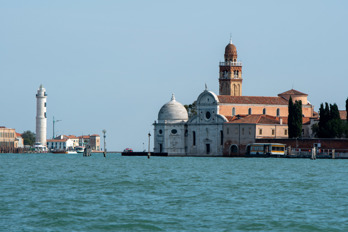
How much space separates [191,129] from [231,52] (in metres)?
13.8

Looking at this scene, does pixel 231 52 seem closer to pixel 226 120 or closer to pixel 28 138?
pixel 226 120

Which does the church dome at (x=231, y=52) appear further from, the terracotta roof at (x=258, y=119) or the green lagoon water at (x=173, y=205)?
the green lagoon water at (x=173, y=205)

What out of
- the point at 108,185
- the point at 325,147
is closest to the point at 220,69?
the point at 325,147

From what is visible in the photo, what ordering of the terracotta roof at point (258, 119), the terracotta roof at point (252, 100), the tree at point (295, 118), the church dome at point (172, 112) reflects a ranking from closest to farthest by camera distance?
the tree at point (295, 118) < the terracotta roof at point (258, 119) < the terracotta roof at point (252, 100) < the church dome at point (172, 112)

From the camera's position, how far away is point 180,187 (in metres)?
38.1

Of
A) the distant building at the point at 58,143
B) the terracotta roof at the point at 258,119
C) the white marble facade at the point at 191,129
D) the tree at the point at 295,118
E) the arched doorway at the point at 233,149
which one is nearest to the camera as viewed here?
the tree at the point at 295,118

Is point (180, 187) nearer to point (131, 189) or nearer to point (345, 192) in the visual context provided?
point (131, 189)

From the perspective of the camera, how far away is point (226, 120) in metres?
95.4

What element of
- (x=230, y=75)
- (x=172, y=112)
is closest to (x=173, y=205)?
(x=172, y=112)

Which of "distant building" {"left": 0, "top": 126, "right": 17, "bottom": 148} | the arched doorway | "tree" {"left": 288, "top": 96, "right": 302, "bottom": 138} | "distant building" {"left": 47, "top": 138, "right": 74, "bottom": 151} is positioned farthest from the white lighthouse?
"tree" {"left": 288, "top": 96, "right": 302, "bottom": 138}

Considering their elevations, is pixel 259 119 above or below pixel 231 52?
below

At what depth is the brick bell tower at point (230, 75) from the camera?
10719 cm

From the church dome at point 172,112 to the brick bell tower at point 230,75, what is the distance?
736cm

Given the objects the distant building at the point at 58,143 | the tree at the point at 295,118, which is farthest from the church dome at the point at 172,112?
the distant building at the point at 58,143
